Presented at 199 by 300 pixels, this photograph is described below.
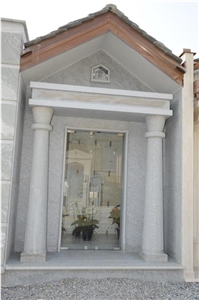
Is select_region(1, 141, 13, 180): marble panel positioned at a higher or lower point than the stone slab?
higher

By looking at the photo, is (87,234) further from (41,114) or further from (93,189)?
(41,114)

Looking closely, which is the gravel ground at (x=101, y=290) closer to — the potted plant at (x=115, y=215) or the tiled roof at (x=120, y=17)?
the potted plant at (x=115, y=215)

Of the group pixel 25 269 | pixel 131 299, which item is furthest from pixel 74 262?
pixel 131 299

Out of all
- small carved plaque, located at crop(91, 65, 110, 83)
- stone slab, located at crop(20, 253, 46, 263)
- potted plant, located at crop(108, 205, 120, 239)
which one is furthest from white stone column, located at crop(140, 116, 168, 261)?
stone slab, located at crop(20, 253, 46, 263)

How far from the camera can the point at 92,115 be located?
6.41m

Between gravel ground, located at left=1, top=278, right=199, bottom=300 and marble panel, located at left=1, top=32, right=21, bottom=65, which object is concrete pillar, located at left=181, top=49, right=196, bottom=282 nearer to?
gravel ground, located at left=1, top=278, right=199, bottom=300

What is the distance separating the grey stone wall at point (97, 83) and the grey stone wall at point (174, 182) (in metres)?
1.13

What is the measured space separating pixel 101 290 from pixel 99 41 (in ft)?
17.4

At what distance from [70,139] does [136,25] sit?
3.09m

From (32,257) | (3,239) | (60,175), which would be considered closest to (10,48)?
(60,175)

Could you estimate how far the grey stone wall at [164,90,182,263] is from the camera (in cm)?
587

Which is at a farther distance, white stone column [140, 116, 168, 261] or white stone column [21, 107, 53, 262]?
white stone column [140, 116, 168, 261]

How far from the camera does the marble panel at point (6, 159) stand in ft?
17.2

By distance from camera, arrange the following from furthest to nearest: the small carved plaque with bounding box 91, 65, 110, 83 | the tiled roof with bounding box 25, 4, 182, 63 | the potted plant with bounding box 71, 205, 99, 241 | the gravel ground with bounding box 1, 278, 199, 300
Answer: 1. the potted plant with bounding box 71, 205, 99, 241
2. the small carved plaque with bounding box 91, 65, 110, 83
3. the tiled roof with bounding box 25, 4, 182, 63
4. the gravel ground with bounding box 1, 278, 199, 300
